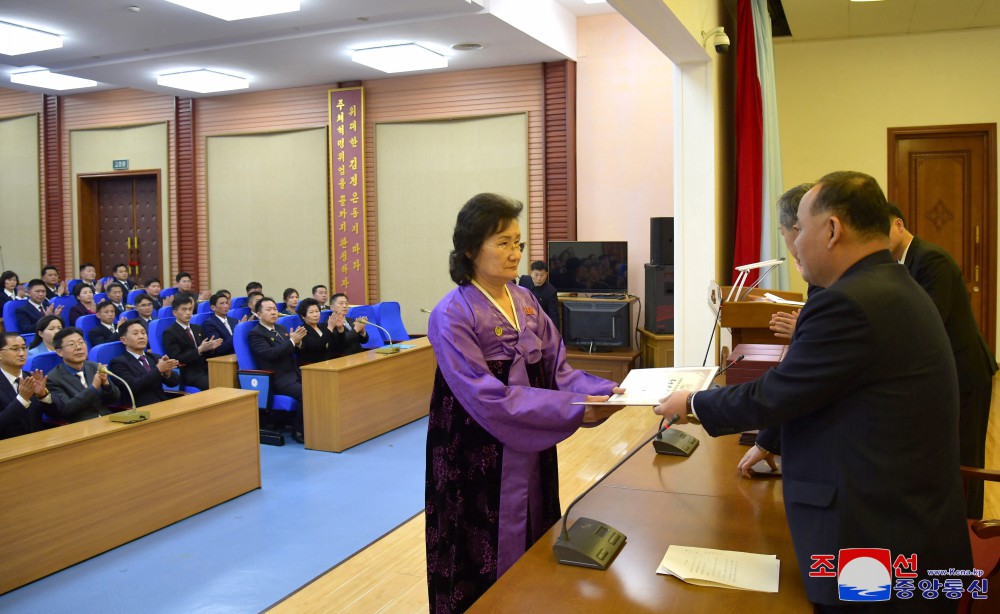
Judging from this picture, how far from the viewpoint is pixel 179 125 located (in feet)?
37.3

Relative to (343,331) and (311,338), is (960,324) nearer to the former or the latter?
(311,338)

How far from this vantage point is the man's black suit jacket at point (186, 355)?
6.51 meters

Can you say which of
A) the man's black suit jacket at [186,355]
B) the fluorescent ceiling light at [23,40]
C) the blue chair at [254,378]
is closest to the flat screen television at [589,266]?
the blue chair at [254,378]

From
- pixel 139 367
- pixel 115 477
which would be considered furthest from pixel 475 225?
pixel 139 367

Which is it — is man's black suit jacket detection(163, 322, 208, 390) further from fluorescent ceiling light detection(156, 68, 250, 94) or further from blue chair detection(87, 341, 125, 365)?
fluorescent ceiling light detection(156, 68, 250, 94)

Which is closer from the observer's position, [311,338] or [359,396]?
→ [359,396]

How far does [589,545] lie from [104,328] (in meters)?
6.51

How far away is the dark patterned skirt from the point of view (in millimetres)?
2273

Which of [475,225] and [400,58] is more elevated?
[400,58]

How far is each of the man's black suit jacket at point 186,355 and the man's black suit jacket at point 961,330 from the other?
546 centimetres

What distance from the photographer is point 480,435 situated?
7.47 feet

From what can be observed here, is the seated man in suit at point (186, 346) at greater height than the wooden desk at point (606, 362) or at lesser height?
greater

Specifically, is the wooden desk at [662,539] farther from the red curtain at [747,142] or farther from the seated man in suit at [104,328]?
the seated man in suit at [104,328]

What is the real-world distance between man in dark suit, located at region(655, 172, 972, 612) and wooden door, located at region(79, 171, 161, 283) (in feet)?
38.3
